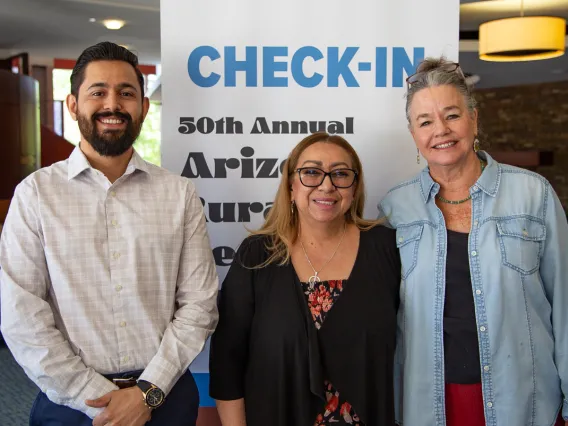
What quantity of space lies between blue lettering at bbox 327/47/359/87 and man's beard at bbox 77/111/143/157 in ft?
3.29

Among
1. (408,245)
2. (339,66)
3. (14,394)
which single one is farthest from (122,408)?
(14,394)

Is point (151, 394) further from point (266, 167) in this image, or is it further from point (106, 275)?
point (266, 167)

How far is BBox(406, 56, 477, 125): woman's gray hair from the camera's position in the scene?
6.75 ft

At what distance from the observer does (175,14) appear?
2564 millimetres

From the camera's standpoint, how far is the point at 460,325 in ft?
6.39

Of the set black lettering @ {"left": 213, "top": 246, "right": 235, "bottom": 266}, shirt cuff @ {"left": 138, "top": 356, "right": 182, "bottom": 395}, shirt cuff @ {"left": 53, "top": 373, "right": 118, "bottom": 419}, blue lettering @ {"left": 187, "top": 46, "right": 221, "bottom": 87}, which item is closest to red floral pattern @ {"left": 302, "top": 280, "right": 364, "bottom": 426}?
shirt cuff @ {"left": 138, "top": 356, "right": 182, "bottom": 395}

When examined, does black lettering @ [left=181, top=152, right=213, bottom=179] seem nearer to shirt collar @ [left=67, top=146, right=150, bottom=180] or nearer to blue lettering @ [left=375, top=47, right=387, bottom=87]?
shirt collar @ [left=67, top=146, right=150, bottom=180]

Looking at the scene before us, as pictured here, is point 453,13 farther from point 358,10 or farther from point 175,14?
point 175,14

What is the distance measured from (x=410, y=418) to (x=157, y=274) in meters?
0.94

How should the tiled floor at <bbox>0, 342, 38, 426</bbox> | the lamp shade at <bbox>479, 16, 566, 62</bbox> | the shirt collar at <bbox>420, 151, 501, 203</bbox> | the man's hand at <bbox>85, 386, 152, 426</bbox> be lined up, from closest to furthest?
1. the man's hand at <bbox>85, 386, 152, 426</bbox>
2. the shirt collar at <bbox>420, 151, 501, 203</bbox>
3. the tiled floor at <bbox>0, 342, 38, 426</bbox>
4. the lamp shade at <bbox>479, 16, 566, 62</bbox>

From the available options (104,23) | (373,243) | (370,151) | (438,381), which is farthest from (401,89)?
(104,23)

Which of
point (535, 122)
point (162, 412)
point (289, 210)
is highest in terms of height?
point (535, 122)

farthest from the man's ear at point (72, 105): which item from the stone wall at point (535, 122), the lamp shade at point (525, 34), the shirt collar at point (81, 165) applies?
the stone wall at point (535, 122)

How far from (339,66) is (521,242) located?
3.59ft
